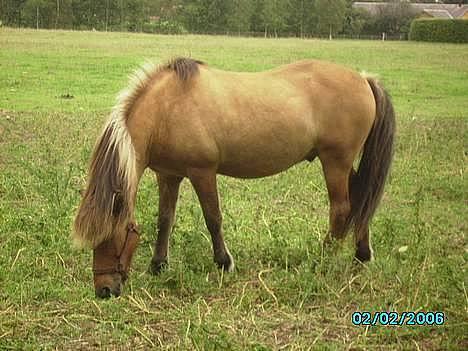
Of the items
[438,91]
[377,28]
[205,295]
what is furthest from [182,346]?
[377,28]

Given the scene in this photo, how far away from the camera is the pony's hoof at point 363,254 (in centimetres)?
526

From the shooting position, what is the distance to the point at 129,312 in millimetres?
4195

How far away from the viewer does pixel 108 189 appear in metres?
4.26

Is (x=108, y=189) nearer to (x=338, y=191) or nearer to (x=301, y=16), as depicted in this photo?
(x=338, y=191)

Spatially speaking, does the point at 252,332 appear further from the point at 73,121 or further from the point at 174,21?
the point at 174,21

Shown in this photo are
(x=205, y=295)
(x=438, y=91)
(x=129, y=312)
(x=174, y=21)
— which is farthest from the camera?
(x=174, y=21)

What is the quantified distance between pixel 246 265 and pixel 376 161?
1.38 m

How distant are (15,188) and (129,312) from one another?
3.43 meters

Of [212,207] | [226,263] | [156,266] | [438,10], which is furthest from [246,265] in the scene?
[438,10]

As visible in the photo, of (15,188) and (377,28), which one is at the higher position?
(377,28)
